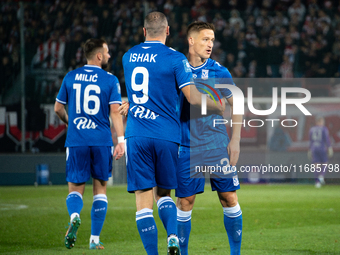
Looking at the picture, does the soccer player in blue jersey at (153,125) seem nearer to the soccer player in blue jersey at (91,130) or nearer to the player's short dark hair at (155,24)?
the player's short dark hair at (155,24)

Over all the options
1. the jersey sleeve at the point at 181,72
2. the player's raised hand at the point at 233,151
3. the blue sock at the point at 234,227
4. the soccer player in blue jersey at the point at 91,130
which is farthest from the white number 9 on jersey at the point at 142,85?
the soccer player in blue jersey at the point at 91,130

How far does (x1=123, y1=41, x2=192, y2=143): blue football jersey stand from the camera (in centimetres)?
383

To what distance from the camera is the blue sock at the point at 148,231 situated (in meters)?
3.74

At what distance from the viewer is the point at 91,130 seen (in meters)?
5.62

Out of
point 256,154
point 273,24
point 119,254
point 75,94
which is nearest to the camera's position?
point 119,254

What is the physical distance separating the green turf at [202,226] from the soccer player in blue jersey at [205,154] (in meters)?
0.89

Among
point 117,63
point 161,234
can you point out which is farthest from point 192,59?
point 117,63

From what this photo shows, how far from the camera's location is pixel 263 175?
17438mm

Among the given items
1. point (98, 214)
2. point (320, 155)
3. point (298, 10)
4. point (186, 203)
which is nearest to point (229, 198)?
point (186, 203)

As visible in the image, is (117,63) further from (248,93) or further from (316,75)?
(316,75)

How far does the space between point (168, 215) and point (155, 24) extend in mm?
1548

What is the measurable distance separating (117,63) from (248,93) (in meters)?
5.02

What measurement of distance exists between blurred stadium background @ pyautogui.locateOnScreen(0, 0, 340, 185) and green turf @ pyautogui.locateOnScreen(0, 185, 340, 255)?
377cm

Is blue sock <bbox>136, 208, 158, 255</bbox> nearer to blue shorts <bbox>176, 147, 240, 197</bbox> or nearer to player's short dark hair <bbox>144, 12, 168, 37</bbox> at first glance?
blue shorts <bbox>176, 147, 240, 197</bbox>
